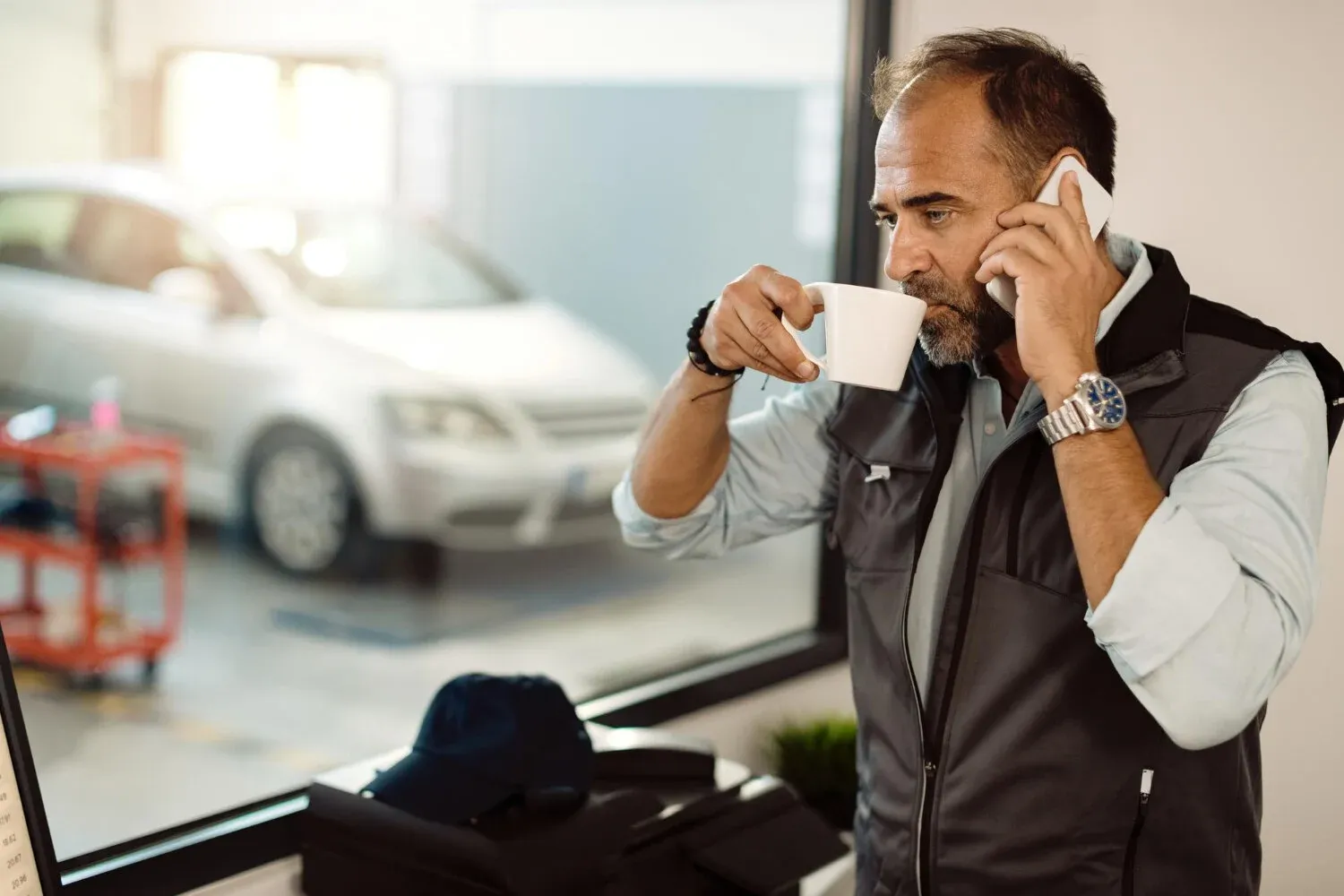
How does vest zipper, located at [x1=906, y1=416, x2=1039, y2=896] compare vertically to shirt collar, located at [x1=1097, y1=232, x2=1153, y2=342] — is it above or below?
below

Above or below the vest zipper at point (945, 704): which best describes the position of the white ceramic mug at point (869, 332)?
above

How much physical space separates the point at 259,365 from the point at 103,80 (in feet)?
3.32

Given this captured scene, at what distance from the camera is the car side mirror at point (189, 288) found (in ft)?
9.24

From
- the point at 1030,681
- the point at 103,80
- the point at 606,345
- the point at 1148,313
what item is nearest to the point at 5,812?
the point at 1030,681

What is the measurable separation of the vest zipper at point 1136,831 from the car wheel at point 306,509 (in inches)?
91.7

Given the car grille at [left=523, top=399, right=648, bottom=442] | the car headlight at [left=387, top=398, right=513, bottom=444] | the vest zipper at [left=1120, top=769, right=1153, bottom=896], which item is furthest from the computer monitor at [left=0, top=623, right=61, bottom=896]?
the car grille at [left=523, top=399, right=648, bottom=442]

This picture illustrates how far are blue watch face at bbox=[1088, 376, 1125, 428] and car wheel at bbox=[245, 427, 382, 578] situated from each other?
93.4 inches

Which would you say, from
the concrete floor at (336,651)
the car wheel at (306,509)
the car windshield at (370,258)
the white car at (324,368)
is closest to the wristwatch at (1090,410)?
the concrete floor at (336,651)

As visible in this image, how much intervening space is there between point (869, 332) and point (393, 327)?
222cm

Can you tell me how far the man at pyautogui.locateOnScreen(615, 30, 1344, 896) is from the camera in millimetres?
Answer: 1216

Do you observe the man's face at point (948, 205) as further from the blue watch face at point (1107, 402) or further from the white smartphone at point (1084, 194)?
the blue watch face at point (1107, 402)

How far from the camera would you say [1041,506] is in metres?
1.43

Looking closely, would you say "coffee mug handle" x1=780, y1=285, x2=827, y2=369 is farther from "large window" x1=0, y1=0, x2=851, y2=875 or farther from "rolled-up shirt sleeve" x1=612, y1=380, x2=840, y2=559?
"large window" x1=0, y1=0, x2=851, y2=875

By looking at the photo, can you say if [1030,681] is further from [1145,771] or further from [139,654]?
[139,654]
